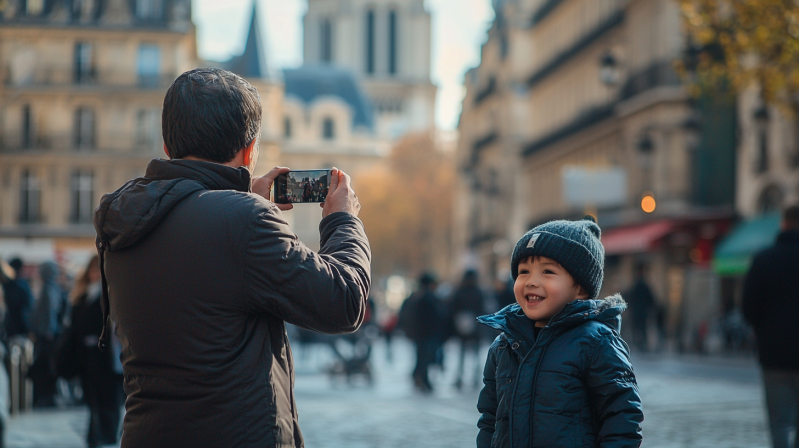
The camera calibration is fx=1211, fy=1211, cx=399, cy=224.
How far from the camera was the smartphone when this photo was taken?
126 inches

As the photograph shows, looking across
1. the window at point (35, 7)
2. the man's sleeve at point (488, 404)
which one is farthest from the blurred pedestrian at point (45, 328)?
the window at point (35, 7)

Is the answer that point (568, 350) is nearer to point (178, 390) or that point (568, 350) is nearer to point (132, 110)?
point (178, 390)

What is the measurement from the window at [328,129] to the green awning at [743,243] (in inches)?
3093

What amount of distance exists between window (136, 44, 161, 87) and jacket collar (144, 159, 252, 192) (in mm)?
56090

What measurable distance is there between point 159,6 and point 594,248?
57359mm

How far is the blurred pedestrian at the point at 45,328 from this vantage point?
13.8m

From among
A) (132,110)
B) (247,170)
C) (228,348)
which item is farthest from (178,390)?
(132,110)

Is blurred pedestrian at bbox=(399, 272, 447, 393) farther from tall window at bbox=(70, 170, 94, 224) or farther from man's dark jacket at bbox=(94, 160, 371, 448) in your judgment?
tall window at bbox=(70, 170, 94, 224)

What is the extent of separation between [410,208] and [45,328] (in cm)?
7172

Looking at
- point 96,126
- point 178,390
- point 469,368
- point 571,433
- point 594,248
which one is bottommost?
point 469,368

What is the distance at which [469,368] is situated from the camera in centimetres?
2462

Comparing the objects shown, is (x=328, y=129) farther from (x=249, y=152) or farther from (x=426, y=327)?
(x=249, y=152)

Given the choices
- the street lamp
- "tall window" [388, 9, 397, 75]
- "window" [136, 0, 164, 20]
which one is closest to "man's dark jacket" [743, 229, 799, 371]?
the street lamp

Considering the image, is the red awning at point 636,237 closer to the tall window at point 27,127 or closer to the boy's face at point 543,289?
the tall window at point 27,127
